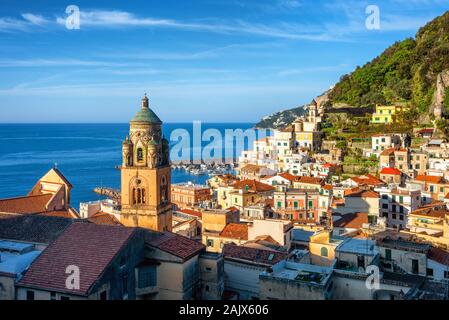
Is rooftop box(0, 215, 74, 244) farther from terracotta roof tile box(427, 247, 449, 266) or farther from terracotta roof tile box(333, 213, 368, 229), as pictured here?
terracotta roof tile box(333, 213, 368, 229)

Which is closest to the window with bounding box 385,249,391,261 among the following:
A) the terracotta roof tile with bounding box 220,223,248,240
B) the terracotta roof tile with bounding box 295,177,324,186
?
the terracotta roof tile with bounding box 220,223,248,240

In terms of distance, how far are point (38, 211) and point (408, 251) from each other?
924 inches

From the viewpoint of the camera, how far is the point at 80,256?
1666 cm

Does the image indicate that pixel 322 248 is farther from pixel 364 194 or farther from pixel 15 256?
pixel 364 194

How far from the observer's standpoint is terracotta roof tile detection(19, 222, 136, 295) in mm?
15906

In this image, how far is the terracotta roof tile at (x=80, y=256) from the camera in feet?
52.2

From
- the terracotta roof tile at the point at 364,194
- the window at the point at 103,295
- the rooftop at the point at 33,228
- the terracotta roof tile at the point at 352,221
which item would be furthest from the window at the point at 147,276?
the terracotta roof tile at the point at 364,194

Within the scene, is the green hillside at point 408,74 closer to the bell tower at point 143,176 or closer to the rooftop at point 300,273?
the bell tower at point 143,176

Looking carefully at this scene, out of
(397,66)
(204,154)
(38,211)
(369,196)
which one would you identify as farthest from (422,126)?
(204,154)

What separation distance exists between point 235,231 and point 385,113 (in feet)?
160

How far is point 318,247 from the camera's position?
24.5 m

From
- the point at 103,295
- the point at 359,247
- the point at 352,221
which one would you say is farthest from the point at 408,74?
the point at 103,295

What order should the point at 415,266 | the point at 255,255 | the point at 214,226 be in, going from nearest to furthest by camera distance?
the point at 415,266
the point at 255,255
the point at 214,226

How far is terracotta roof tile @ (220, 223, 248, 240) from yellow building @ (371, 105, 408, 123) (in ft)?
154
